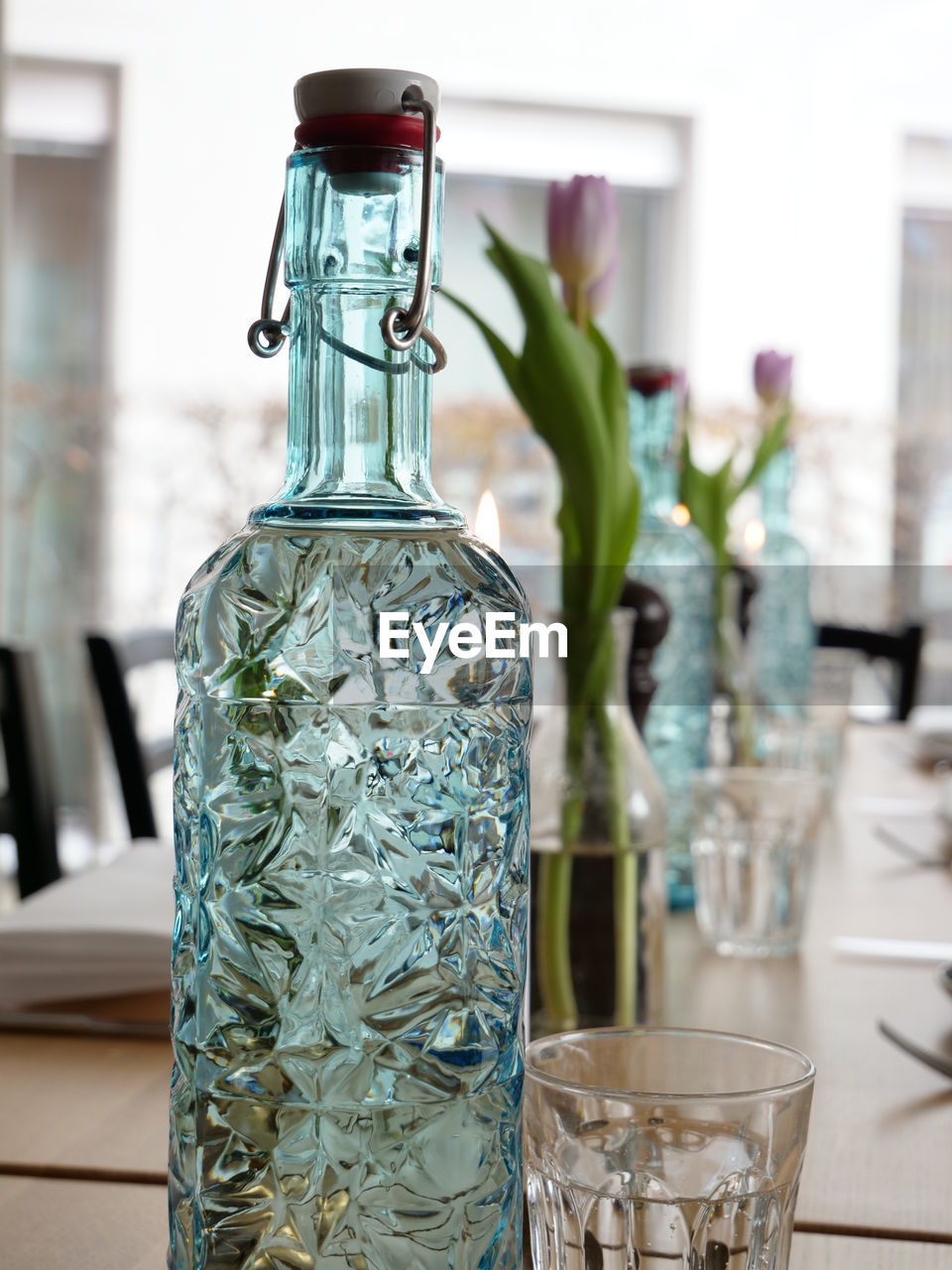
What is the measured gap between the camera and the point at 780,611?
1.92m

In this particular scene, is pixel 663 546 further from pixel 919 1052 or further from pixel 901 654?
pixel 901 654

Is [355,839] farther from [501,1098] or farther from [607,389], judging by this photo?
[607,389]

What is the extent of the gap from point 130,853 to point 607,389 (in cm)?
55

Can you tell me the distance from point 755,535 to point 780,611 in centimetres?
27

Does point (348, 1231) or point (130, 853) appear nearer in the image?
point (348, 1231)

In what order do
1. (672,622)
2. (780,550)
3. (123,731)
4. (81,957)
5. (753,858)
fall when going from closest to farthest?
1. (81,957)
2. (753,858)
3. (672,622)
4. (123,731)
5. (780,550)

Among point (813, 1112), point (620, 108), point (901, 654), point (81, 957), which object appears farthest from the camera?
point (620, 108)

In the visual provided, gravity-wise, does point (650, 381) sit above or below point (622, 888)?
above

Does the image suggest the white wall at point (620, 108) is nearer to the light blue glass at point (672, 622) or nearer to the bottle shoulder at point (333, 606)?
the light blue glass at point (672, 622)

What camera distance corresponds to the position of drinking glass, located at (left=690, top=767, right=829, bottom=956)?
950 millimetres

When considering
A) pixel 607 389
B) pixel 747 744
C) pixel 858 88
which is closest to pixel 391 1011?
pixel 607 389

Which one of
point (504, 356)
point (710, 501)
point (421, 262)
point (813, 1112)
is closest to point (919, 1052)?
→ point (813, 1112)

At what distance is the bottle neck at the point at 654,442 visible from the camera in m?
1.18

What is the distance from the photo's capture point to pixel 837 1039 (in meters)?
0.77
